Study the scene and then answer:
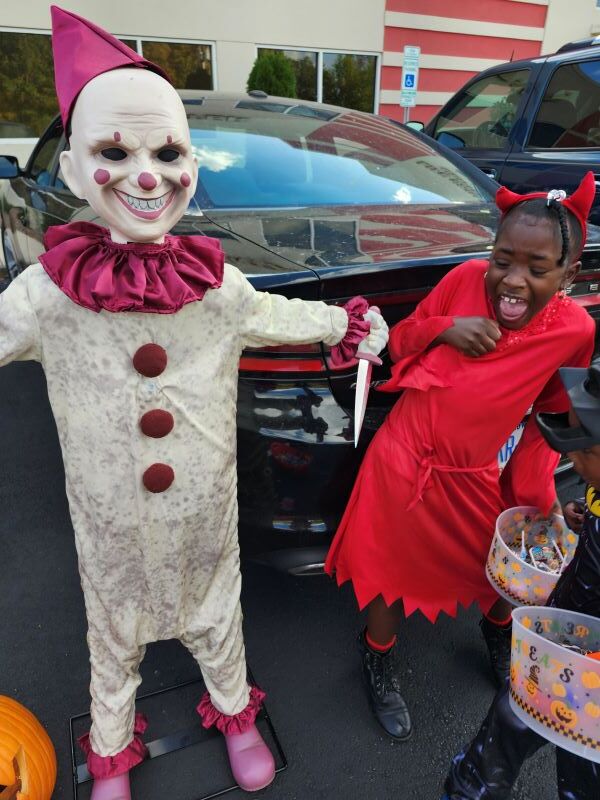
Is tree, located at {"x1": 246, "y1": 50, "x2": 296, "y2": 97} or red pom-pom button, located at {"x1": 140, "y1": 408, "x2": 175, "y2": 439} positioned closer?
red pom-pom button, located at {"x1": 140, "y1": 408, "x2": 175, "y2": 439}

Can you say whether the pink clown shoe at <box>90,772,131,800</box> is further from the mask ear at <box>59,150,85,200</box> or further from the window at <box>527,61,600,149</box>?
the window at <box>527,61,600,149</box>

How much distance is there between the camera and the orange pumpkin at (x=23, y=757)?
159cm

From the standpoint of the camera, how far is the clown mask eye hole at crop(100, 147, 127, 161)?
125cm

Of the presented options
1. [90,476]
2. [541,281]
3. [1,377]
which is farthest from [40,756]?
[1,377]

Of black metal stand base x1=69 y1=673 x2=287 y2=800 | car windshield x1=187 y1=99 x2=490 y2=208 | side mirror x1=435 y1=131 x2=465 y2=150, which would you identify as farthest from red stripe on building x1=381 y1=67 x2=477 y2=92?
black metal stand base x1=69 y1=673 x2=287 y2=800

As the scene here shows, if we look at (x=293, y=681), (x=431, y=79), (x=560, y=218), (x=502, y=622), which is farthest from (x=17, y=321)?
(x=431, y=79)

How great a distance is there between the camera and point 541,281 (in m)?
1.50

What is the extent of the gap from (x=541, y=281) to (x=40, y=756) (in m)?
1.76

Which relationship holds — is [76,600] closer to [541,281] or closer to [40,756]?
[40,756]

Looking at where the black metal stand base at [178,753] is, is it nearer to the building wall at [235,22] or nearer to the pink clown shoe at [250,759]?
the pink clown shoe at [250,759]

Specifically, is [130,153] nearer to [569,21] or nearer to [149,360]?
[149,360]

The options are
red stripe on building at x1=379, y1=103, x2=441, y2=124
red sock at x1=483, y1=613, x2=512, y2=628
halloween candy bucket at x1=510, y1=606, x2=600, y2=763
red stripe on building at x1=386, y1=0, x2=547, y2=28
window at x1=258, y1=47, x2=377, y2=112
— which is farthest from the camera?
red stripe on building at x1=379, y1=103, x2=441, y2=124

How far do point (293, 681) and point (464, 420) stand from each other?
3.70 feet

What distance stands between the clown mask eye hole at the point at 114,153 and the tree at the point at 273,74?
31.1ft
